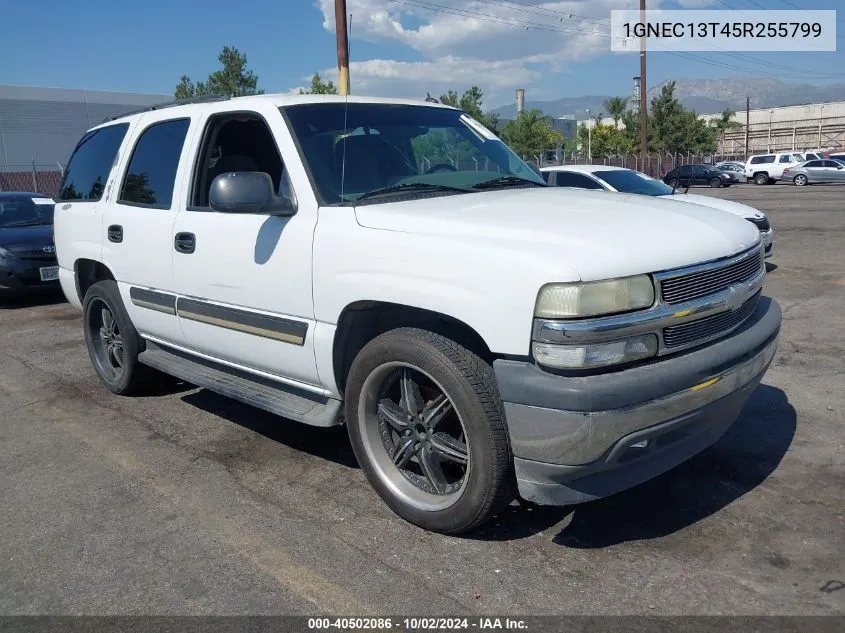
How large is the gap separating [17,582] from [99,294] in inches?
107

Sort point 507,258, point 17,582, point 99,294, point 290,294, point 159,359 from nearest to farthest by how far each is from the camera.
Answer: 1. point 507,258
2. point 17,582
3. point 290,294
4. point 159,359
5. point 99,294

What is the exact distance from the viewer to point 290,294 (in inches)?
144

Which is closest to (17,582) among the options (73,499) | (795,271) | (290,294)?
(73,499)

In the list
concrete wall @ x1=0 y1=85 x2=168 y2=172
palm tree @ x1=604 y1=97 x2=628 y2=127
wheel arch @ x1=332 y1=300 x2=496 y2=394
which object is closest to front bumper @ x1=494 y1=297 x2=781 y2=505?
wheel arch @ x1=332 y1=300 x2=496 y2=394

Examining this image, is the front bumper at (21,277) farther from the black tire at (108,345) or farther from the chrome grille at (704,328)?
the chrome grille at (704,328)

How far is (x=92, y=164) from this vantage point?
18.6 ft

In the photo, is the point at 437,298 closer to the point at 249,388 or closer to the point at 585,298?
the point at 585,298

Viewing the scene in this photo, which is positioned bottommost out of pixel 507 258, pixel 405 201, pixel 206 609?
pixel 206 609

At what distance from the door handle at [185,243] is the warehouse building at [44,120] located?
46656 mm

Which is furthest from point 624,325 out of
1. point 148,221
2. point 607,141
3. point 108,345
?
point 607,141

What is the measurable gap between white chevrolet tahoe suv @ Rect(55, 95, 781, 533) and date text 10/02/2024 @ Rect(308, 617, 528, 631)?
485 millimetres

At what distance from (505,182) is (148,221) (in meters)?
2.28

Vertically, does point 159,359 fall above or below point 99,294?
below

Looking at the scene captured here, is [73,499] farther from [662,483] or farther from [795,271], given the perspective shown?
[795,271]
